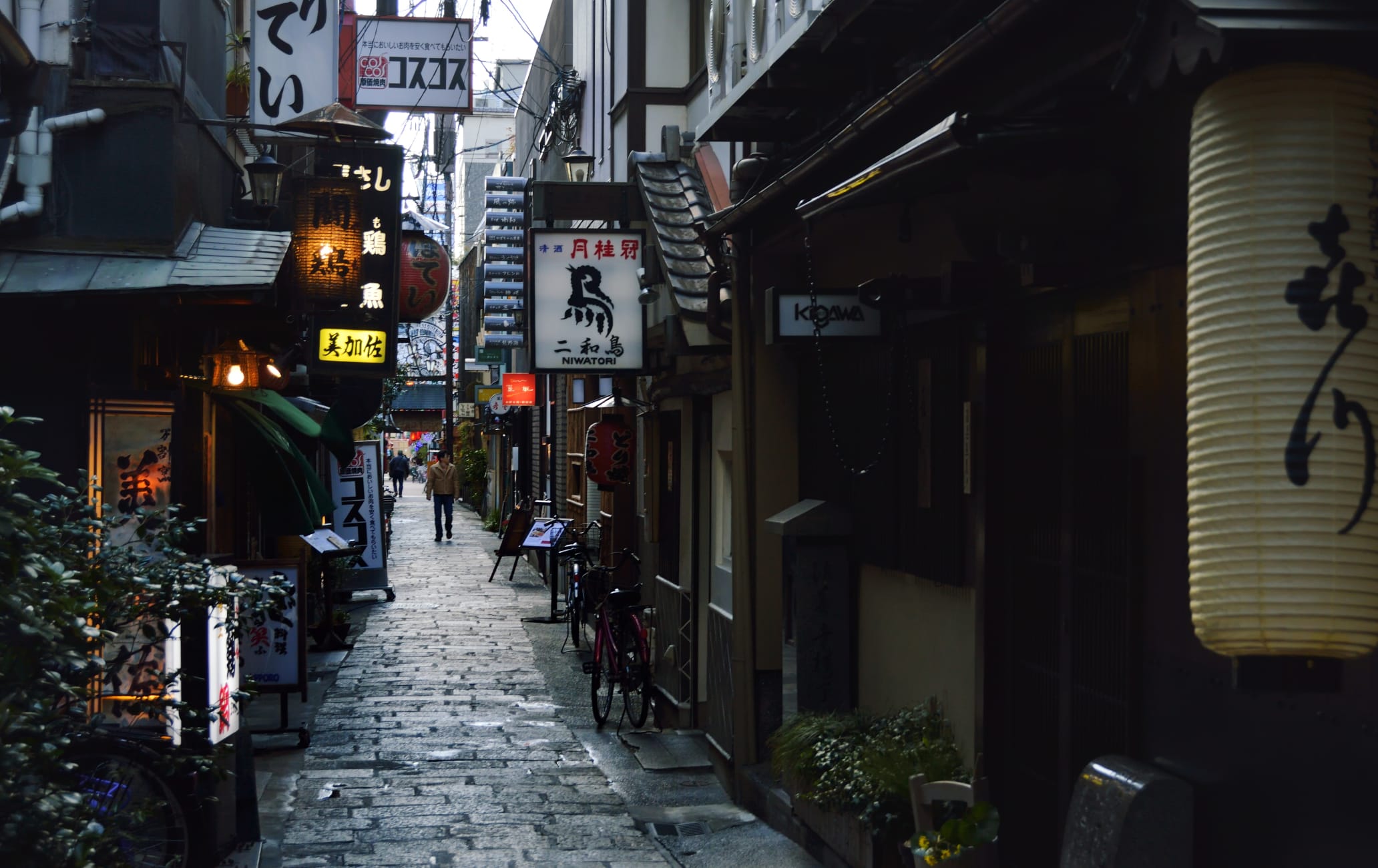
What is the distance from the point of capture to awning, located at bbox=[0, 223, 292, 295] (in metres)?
10.7

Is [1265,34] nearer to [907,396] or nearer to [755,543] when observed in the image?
[907,396]

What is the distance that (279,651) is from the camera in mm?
13820

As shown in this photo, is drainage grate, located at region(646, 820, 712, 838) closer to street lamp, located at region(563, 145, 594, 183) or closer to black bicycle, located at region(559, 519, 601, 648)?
black bicycle, located at region(559, 519, 601, 648)

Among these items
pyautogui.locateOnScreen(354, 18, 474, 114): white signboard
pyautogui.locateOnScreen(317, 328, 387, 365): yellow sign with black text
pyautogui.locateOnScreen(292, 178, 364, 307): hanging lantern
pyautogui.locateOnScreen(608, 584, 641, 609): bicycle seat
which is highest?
pyautogui.locateOnScreen(354, 18, 474, 114): white signboard

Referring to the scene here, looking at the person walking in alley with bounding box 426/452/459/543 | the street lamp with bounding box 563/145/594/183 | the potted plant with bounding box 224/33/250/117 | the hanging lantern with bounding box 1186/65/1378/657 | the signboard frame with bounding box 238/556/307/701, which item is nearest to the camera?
the hanging lantern with bounding box 1186/65/1378/657

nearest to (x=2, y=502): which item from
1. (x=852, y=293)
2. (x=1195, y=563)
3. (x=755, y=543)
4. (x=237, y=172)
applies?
(x=1195, y=563)

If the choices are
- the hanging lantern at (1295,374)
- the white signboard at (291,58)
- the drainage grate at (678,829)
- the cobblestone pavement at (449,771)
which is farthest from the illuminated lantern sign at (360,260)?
the hanging lantern at (1295,374)

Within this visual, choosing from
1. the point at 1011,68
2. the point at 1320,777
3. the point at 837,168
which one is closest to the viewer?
the point at 1320,777

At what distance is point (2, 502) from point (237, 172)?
11.5 m

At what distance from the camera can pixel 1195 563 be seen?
12.3ft

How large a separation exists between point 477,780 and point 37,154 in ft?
21.0

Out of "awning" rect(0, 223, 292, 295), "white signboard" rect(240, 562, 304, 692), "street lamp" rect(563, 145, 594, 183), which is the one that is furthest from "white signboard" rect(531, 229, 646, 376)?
"awning" rect(0, 223, 292, 295)

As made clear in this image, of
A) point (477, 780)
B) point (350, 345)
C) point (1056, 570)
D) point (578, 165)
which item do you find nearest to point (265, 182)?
Answer: point (350, 345)

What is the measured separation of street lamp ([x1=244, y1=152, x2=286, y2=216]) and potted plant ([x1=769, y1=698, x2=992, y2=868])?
836 cm
